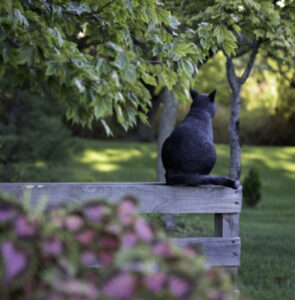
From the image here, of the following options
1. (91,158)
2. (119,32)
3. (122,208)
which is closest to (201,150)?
(119,32)

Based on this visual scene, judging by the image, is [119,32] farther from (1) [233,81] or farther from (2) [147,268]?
(1) [233,81]

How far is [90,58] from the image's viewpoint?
292 centimetres

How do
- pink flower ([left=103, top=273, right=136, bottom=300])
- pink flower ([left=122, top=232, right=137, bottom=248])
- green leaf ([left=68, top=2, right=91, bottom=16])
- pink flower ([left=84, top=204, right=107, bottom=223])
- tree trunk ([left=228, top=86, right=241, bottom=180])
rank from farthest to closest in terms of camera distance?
tree trunk ([left=228, top=86, right=241, bottom=180]), green leaf ([left=68, top=2, right=91, bottom=16]), pink flower ([left=84, top=204, right=107, bottom=223]), pink flower ([left=122, top=232, right=137, bottom=248]), pink flower ([left=103, top=273, right=136, bottom=300])

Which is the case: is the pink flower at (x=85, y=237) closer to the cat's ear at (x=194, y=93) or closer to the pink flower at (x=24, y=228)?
the pink flower at (x=24, y=228)

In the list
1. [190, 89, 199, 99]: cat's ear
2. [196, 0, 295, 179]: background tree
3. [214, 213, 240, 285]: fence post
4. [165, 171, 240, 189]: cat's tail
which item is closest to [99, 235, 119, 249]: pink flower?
[165, 171, 240, 189]: cat's tail

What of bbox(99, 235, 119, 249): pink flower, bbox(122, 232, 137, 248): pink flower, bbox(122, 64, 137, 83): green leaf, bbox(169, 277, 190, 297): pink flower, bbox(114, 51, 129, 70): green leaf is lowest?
bbox(169, 277, 190, 297): pink flower

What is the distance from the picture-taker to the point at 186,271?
1.10 metres

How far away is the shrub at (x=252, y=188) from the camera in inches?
463

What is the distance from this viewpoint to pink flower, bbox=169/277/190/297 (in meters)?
1.04

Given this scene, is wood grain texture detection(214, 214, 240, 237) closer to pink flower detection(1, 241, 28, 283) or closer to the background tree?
the background tree

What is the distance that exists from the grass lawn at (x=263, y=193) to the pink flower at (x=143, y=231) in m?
3.47

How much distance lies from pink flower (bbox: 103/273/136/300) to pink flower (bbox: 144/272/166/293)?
0.04 meters

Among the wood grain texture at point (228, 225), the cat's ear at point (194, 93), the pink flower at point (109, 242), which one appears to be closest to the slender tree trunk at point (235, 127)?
the cat's ear at point (194, 93)

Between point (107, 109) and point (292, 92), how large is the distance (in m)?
18.6
